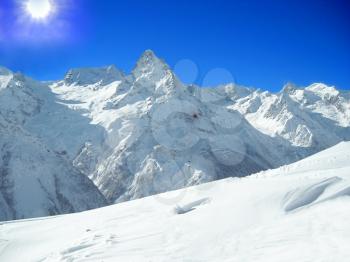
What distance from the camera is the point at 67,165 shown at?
132375 millimetres

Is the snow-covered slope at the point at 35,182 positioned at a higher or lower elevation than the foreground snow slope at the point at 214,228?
higher

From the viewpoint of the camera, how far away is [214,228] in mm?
19781

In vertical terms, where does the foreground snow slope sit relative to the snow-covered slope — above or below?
below

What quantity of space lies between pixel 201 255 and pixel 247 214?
4.67m

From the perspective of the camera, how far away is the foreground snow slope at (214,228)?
16391 millimetres

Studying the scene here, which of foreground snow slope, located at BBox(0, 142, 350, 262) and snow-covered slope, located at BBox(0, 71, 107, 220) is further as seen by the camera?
snow-covered slope, located at BBox(0, 71, 107, 220)

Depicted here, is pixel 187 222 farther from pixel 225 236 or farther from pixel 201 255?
pixel 201 255

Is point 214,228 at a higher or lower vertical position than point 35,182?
lower

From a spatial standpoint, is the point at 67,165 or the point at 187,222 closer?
the point at 187,222

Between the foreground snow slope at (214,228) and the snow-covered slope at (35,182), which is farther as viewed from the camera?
the snow-covered slope at (35,182)

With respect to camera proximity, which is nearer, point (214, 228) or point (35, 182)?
point (214, 228)

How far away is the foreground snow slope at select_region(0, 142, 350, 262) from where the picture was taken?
1639 centimetres

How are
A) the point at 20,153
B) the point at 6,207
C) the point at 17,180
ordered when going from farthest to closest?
1. the point at 20,153
2. the point at 17,180
3. the point at 6,207

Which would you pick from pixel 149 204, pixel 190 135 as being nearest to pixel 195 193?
pixel 149 204
